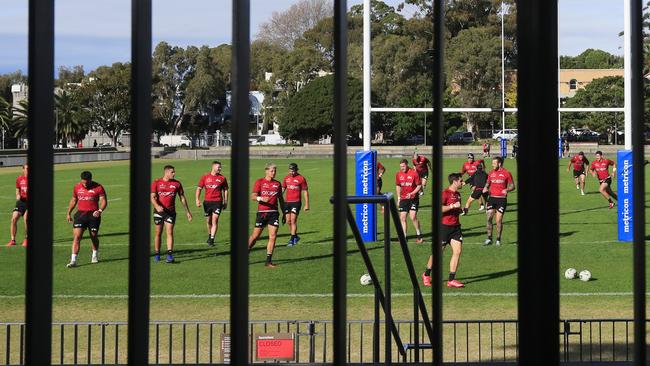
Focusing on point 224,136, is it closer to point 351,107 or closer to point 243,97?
point 351,107

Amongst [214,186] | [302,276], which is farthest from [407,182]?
[302,276]

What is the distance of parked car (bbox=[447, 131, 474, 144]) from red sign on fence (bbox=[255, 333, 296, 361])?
1988 inches

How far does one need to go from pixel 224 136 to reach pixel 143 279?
71.8 metres

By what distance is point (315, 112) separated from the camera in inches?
2201

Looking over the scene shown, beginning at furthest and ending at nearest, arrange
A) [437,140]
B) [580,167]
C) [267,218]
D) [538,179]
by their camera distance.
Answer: [580,167], [267,218], [437,140], [538,179]

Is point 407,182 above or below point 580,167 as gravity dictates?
below

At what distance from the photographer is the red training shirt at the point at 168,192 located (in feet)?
54.2

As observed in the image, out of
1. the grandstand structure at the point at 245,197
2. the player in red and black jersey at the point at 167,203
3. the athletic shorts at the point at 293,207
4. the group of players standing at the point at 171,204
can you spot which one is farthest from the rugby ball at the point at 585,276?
the grandstand structure at the point at 245,197

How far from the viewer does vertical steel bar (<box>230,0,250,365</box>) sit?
1.60 m

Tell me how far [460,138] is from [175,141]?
73.3ft

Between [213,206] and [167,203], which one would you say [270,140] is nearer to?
[213,206]

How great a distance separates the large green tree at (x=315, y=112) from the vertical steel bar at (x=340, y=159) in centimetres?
5045

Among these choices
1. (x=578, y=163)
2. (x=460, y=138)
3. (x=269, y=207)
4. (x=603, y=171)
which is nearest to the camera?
(x=269, y=207)

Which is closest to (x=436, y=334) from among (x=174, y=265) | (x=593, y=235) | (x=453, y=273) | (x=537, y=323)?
(x=537, y=323)
